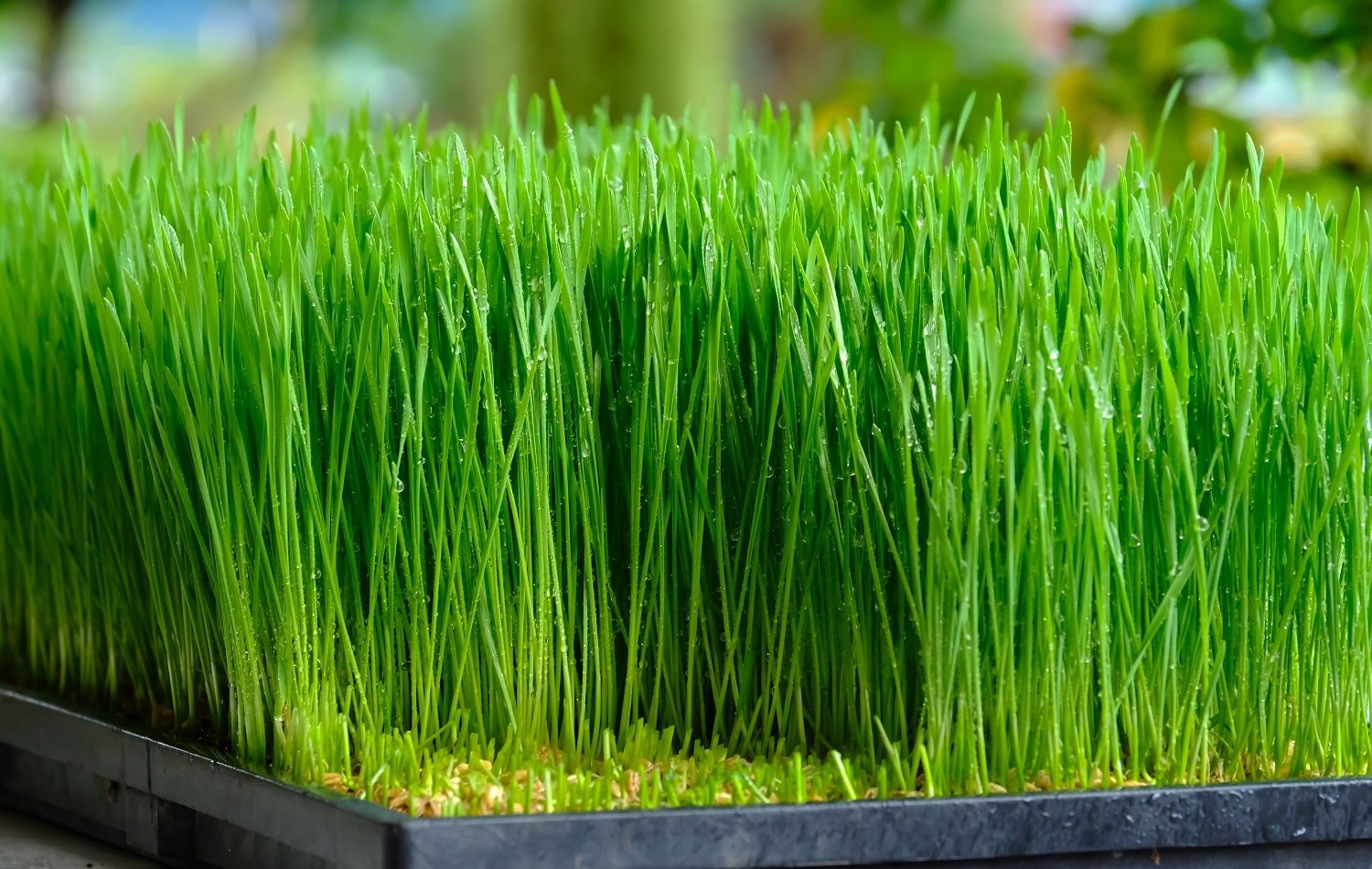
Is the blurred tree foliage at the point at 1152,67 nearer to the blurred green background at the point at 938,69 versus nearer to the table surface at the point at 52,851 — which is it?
the blurred green background at the point at 938,69

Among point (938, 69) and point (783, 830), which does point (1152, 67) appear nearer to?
point (938, 69)

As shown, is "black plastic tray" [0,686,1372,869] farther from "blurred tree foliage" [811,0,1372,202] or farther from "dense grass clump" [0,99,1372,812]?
"blurred tree foliage" [811,0,1372,202]

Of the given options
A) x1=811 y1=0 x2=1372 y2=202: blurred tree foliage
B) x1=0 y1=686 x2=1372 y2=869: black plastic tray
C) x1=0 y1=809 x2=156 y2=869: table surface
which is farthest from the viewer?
x1=811 y1=0 x2=1372 y2=202: blurred tree foliage

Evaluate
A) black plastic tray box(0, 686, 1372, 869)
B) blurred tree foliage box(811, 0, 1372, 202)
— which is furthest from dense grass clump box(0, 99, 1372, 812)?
blurred tree foliage box(811, 0, 1372, 202)

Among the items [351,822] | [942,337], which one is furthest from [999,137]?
[351,822]

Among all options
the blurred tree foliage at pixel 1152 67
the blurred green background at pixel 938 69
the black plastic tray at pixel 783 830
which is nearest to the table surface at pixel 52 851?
the black plastic tray at pixel 783 830

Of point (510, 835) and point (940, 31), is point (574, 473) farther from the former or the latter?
point (940, 31)
